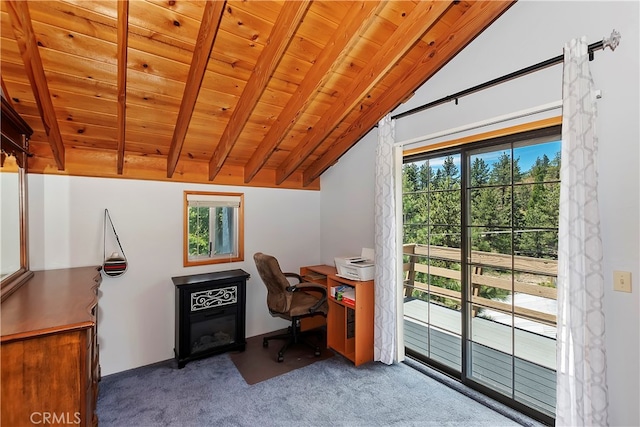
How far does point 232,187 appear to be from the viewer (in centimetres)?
348

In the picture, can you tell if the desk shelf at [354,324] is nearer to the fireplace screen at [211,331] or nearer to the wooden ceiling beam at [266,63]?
the fireplace screen at [211,331]

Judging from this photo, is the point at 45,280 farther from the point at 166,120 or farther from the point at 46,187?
the point at 166,120

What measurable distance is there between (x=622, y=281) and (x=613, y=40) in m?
1.32

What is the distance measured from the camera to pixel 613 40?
1.61 m

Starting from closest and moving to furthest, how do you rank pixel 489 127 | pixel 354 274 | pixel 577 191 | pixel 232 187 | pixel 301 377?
pixel 577 191
pixel 489 127
pixel 301 377
pixel 354 274
pixel 232 187

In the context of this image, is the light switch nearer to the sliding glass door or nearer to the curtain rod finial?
the sliding glass door

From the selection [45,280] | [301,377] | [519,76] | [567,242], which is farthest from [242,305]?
[519,76]

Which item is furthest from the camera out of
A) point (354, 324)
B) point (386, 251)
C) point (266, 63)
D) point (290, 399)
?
point (354, 324)

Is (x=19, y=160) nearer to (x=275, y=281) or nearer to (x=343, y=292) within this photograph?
(x=275, y=281)

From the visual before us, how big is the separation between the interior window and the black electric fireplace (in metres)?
0.26

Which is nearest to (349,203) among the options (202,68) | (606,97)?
(202,68)

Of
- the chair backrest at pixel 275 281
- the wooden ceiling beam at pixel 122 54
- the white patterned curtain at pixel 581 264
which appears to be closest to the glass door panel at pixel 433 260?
the white patterned curtain at pixel 581 264

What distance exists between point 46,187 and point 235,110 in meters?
1.76

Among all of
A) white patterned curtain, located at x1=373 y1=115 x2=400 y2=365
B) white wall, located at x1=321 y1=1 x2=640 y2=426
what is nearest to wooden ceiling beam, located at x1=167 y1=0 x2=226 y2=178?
white patterned curtain, located at x1=373 y1=115 x2=400 y2=365
